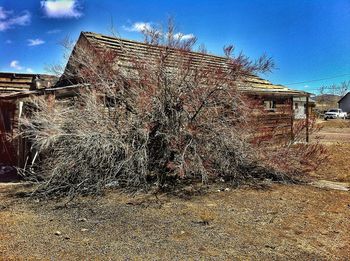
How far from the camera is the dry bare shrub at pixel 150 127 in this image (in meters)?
7.61

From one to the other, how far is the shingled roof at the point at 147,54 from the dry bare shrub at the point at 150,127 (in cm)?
28

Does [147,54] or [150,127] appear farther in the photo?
[147,54]

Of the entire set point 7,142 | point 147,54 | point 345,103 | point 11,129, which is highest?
point 345,103

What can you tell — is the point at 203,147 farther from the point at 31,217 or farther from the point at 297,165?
the point at 31,217

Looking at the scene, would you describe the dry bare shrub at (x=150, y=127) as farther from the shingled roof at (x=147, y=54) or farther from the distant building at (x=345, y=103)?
the distant building at (x=345, y=103)

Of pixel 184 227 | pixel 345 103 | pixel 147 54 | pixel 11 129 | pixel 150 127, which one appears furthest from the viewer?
pixel 345 103

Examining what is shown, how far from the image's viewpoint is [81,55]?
912 centimetres

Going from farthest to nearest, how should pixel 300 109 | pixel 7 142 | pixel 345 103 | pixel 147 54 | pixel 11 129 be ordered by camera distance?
pixel 345 103 → pixel 300 109 → pixel 7 142 → pixel 11 129 → pixel 147 54

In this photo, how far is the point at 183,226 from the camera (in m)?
5.48

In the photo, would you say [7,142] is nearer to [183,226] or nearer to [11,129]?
[11,129]

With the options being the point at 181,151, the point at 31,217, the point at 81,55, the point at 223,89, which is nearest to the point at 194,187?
the point at 181,151

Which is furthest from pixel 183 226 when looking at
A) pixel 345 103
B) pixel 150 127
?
pixel 345 103

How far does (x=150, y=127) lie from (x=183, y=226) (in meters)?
3.17

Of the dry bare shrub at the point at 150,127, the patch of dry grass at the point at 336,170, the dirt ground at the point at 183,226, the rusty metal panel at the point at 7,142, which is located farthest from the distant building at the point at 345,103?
the rusty metal panel at the point at 7,142
